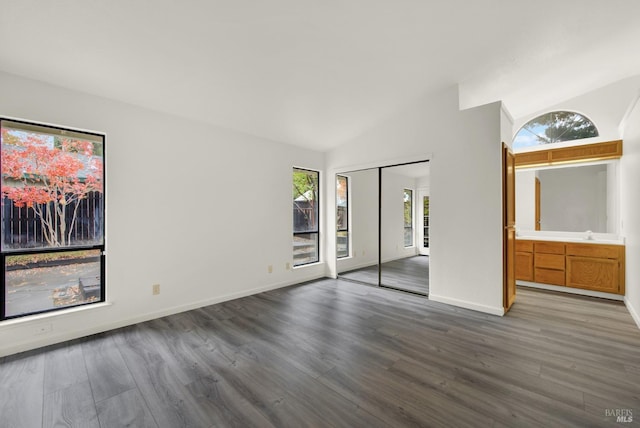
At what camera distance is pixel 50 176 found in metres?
2.64

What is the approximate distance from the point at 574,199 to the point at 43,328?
7312 mm

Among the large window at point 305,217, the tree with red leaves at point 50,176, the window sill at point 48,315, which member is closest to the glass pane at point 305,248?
the large window at point 305,217

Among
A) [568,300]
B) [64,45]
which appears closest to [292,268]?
[64,45]

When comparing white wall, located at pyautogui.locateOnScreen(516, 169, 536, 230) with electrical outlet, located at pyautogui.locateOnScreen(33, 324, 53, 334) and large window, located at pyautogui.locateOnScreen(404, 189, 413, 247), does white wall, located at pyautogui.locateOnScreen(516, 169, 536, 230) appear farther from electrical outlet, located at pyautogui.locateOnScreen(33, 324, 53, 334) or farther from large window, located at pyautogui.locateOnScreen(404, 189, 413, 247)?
electrical outlet, located at pyautogui.locateOnScreen(33, 324, 53, 334)

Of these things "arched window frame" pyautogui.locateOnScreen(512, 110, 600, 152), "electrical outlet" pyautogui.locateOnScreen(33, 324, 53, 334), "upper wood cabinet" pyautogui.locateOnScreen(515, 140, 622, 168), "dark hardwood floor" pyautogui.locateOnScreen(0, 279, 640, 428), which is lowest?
"dark hardwood floor" pyautogui.locateOnScreen(0, 279, 640, 428)

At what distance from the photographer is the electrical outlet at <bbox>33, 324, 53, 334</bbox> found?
2.50 meters

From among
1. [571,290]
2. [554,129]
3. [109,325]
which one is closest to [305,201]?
[109,325]

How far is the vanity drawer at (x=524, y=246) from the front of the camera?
14.7 feet

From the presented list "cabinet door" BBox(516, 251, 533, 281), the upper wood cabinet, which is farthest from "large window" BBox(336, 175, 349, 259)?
the upper wood cabinet

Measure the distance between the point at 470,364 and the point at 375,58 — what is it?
3.12 meters

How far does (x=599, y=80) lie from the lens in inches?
160

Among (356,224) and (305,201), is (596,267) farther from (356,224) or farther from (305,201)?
(305,201)

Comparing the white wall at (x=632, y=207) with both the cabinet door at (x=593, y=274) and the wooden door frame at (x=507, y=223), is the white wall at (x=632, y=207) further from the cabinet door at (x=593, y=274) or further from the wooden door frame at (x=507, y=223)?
the wooden door frame at (x=507, y=223)

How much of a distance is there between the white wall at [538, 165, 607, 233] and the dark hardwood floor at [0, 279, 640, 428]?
5.64 feet
